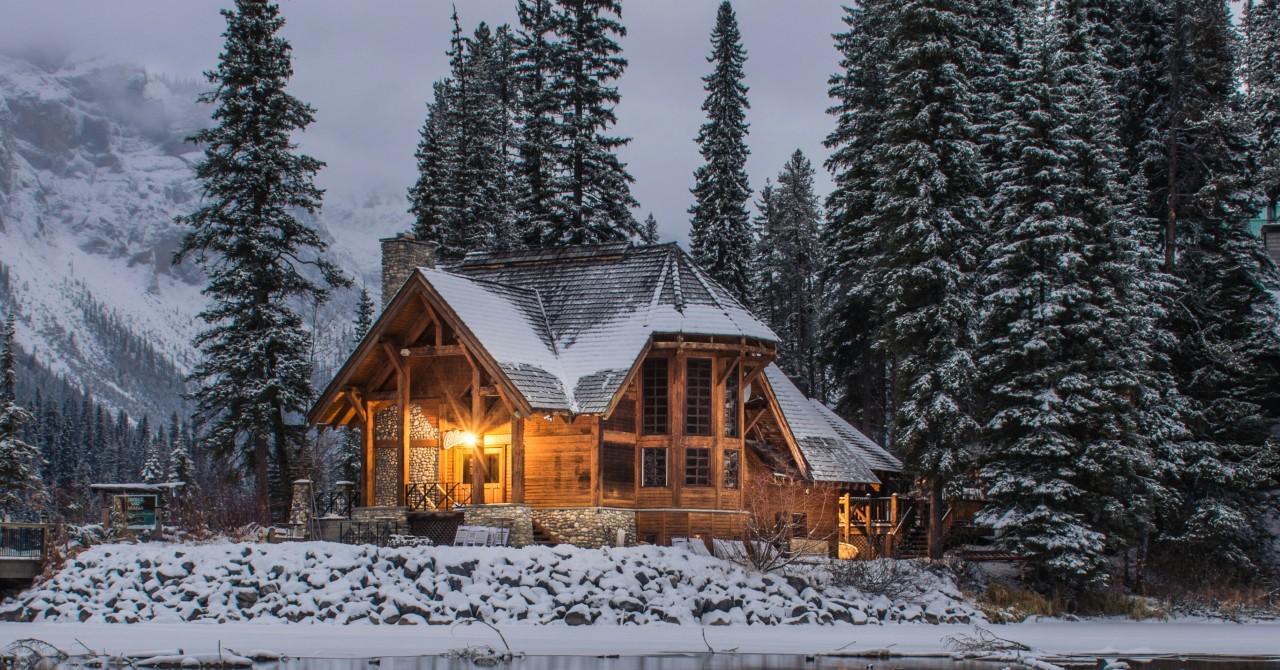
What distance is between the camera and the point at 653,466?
3519 centimetres

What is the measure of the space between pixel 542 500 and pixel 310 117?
14.7 meters

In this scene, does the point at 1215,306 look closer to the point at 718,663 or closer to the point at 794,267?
the point at 718,663

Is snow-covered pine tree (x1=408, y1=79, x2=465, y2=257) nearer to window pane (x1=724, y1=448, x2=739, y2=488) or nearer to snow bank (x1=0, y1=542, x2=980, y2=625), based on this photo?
window pane (x1=724, y1=448, x2=739, y2=488)

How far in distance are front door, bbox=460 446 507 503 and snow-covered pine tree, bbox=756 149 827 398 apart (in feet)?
96.1

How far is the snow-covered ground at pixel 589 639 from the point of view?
23203mm

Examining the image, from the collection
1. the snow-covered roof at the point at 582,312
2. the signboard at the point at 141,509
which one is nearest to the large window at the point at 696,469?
the snow-covered roof at the point at 582,312

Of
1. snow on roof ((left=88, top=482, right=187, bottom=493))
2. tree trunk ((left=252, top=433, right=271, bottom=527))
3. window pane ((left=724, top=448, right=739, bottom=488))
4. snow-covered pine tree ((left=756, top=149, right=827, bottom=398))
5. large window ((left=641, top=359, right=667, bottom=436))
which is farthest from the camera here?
snow-covered pine tree ((left=756, top=149, right=827, bottom=398))

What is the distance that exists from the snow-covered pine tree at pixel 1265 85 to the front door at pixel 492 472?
22604 millimetres

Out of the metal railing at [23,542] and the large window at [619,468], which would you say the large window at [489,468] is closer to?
the large window at [619,468]

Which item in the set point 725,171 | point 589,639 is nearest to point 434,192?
point 725,171

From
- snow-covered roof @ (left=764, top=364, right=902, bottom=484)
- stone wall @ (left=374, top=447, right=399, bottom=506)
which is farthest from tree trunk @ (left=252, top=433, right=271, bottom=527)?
snow-covered roof @ (left=764, top=364, right=902, bottom=484)

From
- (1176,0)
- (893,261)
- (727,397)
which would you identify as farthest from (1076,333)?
(1176,0)

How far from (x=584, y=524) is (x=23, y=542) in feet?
41.3

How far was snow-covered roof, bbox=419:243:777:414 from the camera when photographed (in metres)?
33.5
